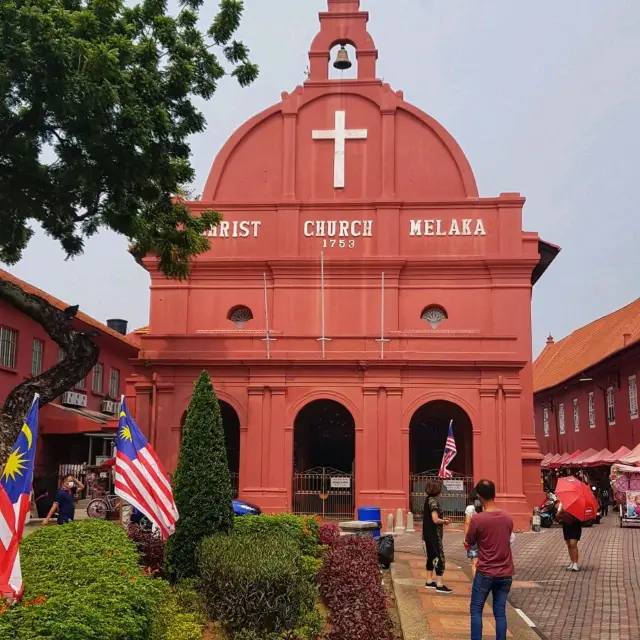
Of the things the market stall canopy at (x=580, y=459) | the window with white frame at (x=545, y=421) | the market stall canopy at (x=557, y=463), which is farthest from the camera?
the window with white frame at (x=545, y=421)

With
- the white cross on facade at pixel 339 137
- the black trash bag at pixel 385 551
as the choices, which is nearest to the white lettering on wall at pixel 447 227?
the white cross on facade at pixel 339 137

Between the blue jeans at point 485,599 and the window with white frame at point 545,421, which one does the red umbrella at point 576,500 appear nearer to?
the blue jeans at point 485,599

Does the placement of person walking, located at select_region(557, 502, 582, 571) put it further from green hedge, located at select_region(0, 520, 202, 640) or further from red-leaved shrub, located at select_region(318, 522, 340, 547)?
green hedge, located at select_region(0, 520, 202, 640)

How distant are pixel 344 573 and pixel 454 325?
1477cm

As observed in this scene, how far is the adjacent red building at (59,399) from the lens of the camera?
23.1 meters

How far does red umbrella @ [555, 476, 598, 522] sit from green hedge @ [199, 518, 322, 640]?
20.0ft

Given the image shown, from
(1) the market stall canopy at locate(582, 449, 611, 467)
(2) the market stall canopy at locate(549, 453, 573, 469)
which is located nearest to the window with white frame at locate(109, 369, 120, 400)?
(1) the market stall canopy at locate(582, 449, 611, 467)

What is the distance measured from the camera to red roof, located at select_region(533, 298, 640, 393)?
3322 cm

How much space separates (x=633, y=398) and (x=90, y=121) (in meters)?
22.9

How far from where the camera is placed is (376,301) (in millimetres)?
23297

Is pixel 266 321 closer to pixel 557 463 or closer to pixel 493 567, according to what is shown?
pixel 493 567

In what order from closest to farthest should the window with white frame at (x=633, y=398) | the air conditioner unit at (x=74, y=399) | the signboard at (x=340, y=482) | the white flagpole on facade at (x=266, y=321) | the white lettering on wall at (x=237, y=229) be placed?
1. the signboard at (x=340, y=482)
2. the white flagpole on facade at (x=266, y=321)
3. the white lettering on wall at (x=237, y=229)
4. the air conditioner unit at (x=74, y=399)
5. the window with white frame at (x=633, y=398)

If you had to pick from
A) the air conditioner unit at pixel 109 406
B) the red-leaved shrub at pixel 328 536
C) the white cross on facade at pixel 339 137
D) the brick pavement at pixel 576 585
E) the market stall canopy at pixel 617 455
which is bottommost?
the brick pavement at pixel 576 585

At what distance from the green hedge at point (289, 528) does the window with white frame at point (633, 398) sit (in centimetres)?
1985
